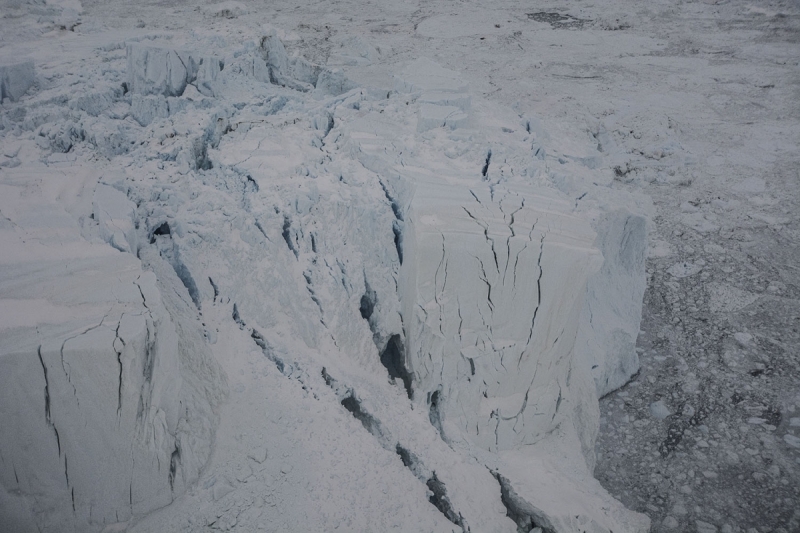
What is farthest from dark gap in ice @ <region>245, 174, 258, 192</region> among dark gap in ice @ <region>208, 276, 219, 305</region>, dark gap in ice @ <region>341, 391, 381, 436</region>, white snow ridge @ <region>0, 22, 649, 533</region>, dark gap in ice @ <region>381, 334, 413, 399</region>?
dark gap in ice @ <region>341, 391, 381, 436</region>

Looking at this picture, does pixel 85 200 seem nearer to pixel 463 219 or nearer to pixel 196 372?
pixel 196 372

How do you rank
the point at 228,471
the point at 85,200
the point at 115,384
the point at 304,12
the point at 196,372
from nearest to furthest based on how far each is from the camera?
the point at 115,384
the point at 228,471
the point at 196,372
the point at 85,200
the point at 304,12

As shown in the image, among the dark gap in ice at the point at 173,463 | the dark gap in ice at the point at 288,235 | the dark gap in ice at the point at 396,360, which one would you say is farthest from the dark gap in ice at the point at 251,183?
the dark gap in ice at the point at 173,463

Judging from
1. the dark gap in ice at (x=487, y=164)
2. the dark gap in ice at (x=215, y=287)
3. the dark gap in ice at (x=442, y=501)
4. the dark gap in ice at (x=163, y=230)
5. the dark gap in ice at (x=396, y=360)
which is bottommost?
the dark gap in ice at (x=442, y=501)

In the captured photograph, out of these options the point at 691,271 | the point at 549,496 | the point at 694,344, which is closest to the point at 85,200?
the point at 549,496

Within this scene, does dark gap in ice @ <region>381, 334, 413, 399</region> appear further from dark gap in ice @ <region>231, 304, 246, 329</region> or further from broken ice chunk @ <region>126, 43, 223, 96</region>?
broken ice chunk @ <region>126, 43, 223, 96</region>

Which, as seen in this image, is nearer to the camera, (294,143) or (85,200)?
(85,200)

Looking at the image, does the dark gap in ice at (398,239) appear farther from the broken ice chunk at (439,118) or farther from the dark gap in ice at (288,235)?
the broken ice chunk at (439,118)
